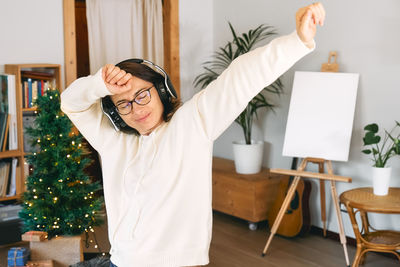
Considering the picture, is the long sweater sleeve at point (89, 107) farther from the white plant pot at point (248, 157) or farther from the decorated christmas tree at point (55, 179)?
the white plant pot at point (248, 157)

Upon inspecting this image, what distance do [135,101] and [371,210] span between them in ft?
6.54

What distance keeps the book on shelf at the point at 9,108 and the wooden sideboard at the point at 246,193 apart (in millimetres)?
1755

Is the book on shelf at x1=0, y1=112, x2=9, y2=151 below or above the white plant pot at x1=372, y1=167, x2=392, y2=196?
above

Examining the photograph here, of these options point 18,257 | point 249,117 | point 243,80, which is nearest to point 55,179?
point 18,257

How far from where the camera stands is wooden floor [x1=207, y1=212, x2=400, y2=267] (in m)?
3.34

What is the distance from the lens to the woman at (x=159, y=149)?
3.83ft

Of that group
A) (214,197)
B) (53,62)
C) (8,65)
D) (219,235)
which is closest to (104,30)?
(53,62)

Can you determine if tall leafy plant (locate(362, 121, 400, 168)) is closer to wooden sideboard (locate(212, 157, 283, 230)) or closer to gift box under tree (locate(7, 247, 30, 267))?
wooden sideboard (locate(212, 157, 283, 230))

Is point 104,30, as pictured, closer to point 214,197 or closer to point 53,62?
point 53,62

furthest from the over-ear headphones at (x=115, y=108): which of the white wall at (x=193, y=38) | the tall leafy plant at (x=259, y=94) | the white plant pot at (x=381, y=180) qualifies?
the white wall at (x=193, y=38)

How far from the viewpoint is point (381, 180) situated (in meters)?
→ 3.01

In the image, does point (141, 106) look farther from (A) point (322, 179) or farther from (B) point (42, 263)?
(A) point (322, 179)

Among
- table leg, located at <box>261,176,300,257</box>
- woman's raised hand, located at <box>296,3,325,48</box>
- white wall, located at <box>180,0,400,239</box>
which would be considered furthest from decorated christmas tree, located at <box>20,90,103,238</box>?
woman's raised hand, located at <box>296,3,325,48</box>

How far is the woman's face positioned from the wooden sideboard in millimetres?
2665
